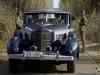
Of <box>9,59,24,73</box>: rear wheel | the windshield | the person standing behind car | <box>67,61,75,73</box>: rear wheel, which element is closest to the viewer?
the person standing behind car

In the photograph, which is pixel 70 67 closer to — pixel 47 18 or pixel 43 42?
A: pixel 43 42

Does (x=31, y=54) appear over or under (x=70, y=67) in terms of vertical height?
over

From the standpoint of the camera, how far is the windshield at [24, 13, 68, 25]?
14.7 m

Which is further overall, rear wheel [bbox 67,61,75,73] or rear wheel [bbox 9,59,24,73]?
rear wheel [bbox 67,61,75,73]

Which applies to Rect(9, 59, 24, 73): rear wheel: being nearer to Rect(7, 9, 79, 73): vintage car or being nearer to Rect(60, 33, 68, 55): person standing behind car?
Rect(7, 9, 79, 73): vintage car

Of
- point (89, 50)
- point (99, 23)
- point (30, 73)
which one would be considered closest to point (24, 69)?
point (30, 73)

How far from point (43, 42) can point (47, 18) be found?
1.27m

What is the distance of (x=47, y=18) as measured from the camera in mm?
14758

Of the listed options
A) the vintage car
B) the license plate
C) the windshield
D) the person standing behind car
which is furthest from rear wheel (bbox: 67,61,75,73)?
the windshield

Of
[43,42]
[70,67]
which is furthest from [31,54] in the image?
[70,67]

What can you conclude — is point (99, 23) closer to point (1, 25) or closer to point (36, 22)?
point (1, 25)

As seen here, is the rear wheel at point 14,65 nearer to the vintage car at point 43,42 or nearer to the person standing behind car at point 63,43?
the vintage car at point 43,42

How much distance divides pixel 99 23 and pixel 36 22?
35.3ft

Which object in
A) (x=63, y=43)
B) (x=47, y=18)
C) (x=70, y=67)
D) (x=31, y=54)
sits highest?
(x=47, y=18)
